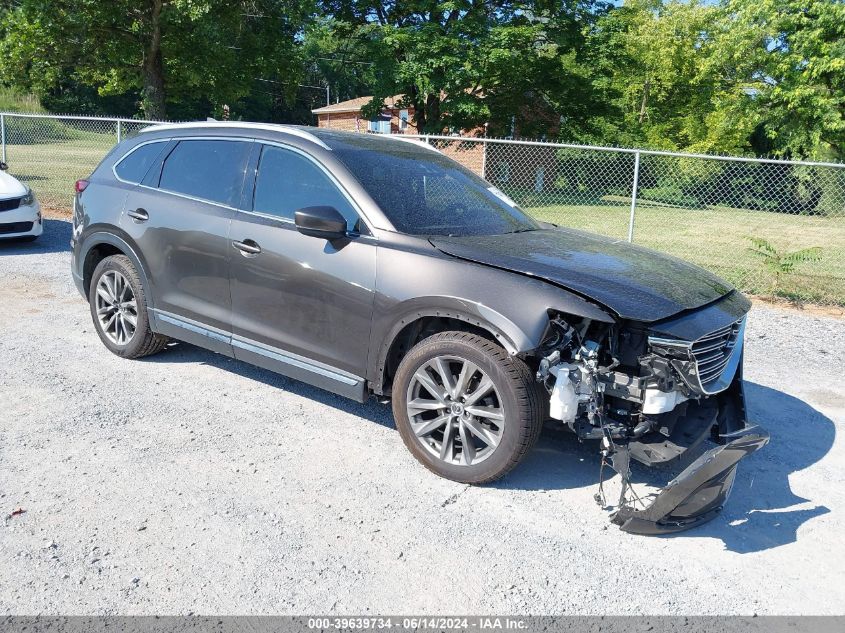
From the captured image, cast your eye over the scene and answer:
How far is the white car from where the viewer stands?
10.0 metres

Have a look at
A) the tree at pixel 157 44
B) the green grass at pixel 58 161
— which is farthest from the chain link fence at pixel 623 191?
the tree at pixel 157 44

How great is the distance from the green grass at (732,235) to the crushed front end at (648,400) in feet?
20.9

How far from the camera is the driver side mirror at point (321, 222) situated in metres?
4.10

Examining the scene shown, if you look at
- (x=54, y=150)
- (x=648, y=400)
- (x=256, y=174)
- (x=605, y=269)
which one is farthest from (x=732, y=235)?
(x=54, y=150)

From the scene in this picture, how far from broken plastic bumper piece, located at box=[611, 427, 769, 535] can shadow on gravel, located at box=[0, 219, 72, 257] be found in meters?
9.42

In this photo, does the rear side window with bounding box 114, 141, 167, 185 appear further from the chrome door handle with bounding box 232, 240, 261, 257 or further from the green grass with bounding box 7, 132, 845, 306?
the green grass with bounding box 7, 132, 845, 306

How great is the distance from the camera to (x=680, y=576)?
10.5 feet

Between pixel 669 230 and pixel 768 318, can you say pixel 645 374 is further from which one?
pixel 669 230

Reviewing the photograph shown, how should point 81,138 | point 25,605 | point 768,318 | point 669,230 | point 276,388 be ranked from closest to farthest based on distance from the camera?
point 25,605
point 276,388
point 768,318
point 669,230
point 81,138

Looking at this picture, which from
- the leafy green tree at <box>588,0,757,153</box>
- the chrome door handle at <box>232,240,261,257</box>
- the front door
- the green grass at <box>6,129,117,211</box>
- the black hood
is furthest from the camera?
the leafy green tree at <box>588,0,757,153</box>

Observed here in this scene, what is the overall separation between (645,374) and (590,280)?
56 cm

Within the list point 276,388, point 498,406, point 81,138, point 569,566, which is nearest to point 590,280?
point 498,406

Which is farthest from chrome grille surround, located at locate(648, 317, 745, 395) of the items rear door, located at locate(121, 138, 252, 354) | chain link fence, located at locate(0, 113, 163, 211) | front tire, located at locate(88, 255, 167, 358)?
chain link fence, located at locate(0, 113, 163, 211)

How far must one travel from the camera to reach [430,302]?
12.8 feet
